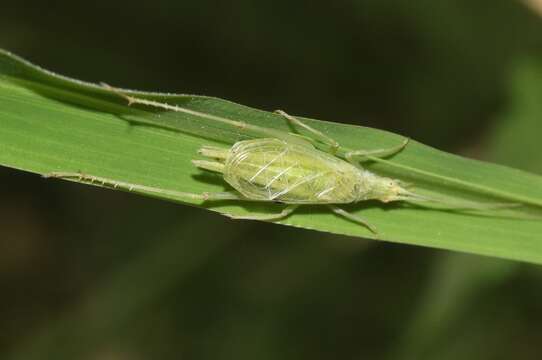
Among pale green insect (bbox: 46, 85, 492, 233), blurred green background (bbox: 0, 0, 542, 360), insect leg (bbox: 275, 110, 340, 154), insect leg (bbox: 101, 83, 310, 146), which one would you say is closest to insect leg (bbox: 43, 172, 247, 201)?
pale green insect (bbox: 46, 85, 492, 233)

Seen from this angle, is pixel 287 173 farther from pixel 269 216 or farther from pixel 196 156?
pixel 196 156

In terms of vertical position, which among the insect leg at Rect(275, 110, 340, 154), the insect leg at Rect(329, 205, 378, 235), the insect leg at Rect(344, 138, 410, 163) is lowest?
the insect leg at Rect(329, 205, 378, 235)

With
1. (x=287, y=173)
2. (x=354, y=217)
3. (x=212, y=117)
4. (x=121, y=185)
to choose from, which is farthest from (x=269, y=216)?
(x=121, y=185)

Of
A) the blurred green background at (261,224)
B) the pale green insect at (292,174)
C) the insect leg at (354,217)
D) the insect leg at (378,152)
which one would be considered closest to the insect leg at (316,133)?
the pale green insect at (292,174)

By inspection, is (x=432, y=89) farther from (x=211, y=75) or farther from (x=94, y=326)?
(x=94, y=326)

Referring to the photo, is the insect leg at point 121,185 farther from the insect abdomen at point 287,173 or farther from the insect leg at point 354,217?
the insect leg at point 354,217

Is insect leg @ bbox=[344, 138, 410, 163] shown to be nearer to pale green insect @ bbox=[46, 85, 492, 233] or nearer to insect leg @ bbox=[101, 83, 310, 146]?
pale green insect @ bbox=[46, 85, 492, 233]
